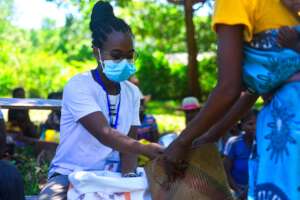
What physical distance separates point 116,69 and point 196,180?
90 centimetres

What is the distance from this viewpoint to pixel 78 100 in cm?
318

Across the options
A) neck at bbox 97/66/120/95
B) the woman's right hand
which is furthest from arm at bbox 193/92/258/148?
neck at bbox 97/66/120/95

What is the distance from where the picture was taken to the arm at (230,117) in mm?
2580

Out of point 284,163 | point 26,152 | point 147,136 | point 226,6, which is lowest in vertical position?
point 26,152

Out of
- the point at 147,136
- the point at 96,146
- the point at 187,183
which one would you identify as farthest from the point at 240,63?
the point at 147,136

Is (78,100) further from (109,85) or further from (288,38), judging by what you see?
(288,38)

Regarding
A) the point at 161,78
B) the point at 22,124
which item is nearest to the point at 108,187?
the point at 22,124

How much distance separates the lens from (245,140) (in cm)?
603

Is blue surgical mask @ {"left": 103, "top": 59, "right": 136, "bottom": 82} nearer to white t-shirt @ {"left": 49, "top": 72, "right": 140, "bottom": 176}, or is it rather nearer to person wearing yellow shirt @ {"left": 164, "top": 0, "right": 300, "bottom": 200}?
white t-shirt @ {"left": 49, "top": 72, "right": 140, "bottom": 176}

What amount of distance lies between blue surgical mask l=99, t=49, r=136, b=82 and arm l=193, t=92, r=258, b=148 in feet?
2.50

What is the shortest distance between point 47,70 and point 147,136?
17.6 meters

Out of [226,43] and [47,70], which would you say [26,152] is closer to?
[226,43]

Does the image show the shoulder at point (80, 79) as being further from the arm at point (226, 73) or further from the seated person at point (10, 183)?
the arm at point (226, 73)

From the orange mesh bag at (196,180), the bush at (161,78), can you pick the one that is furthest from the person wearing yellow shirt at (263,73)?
the bush at (161,78)
